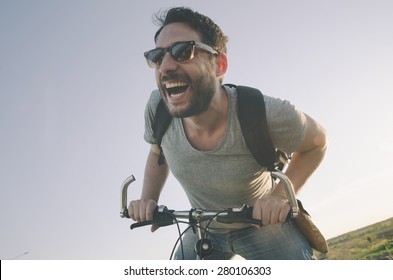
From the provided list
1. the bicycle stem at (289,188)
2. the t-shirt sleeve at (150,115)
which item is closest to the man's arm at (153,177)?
the t-shirt sleeve at (150,115)

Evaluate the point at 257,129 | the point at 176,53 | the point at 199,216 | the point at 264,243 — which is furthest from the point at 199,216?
the point at 176,53

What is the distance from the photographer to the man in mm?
2850

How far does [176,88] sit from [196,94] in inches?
7.8

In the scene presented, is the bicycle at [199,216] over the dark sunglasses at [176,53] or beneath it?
beneath

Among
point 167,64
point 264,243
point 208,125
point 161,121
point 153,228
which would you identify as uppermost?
point 167,64

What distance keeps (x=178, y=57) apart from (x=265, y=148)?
1189 mm

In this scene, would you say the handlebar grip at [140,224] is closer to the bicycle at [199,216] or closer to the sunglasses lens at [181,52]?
the bicycle at [199,216]

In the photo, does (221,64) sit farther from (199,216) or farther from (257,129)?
(199,216)

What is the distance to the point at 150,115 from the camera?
340 centimetres

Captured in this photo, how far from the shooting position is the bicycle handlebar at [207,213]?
193 centimetres

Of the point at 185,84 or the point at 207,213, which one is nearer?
the point at 207,213

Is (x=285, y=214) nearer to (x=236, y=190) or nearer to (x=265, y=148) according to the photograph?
(x=265, y=148)
